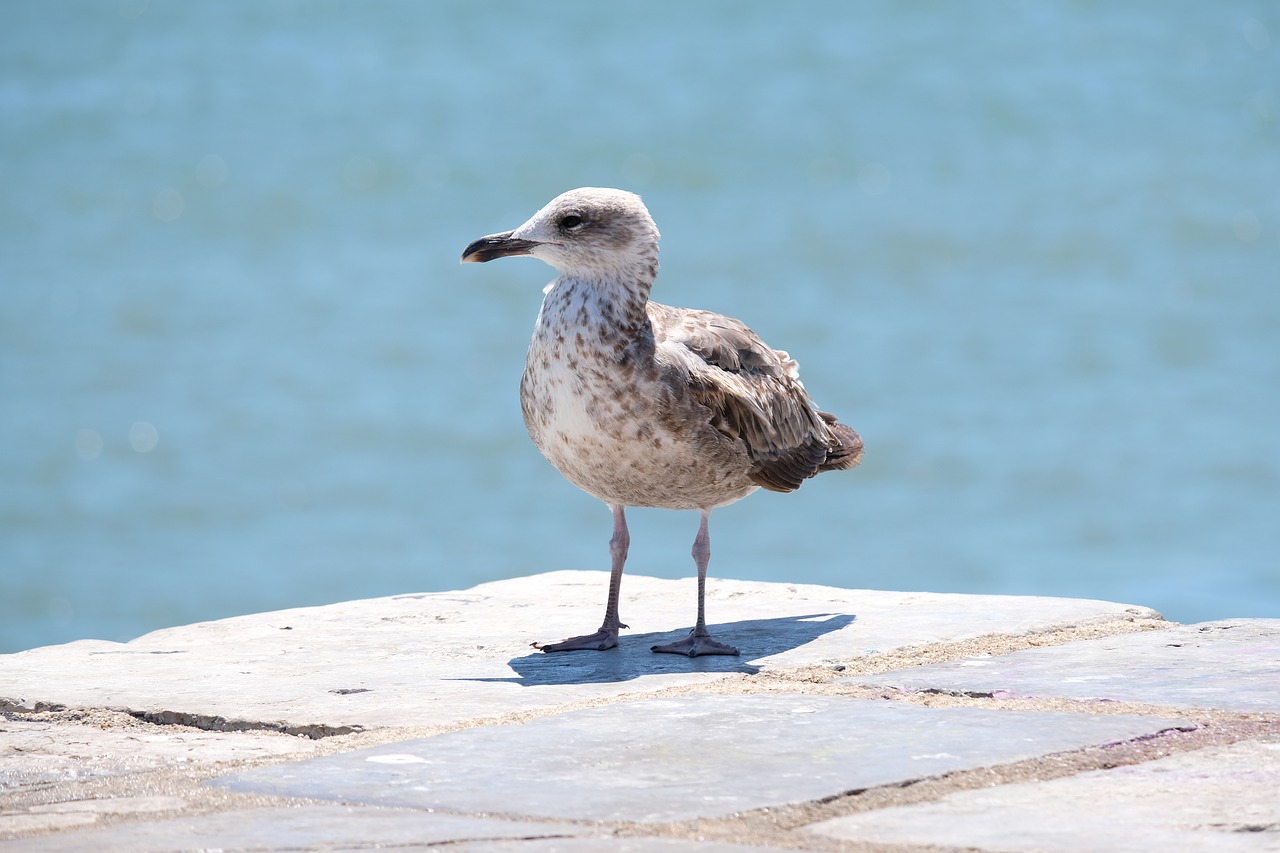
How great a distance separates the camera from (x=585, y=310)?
4434 millimetres

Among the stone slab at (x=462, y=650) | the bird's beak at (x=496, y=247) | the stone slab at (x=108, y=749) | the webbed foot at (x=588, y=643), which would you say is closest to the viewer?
the stone slab at (x=108, y=749)

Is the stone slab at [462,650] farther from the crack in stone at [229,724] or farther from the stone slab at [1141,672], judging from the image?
the stone slab at [1141,672]

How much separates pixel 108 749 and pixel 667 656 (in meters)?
1.51

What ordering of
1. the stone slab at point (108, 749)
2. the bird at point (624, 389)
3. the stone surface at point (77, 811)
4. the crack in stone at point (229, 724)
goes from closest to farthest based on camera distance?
the stone surface at point (77, 811) → the stone slab at point (108, 749) → the crack in stone at point (229, 724) → the bird at point (624, 389)

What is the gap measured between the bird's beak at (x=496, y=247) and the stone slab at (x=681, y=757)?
Answer: 5.66 feet

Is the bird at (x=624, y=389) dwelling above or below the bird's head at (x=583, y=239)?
below

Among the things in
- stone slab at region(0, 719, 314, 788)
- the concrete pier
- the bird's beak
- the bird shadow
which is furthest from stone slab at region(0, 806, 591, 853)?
the bird's beak

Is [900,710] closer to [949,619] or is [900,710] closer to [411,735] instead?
[411,735]

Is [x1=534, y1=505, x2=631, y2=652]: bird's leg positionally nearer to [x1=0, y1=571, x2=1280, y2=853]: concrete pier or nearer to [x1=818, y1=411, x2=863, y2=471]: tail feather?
[x1=0, y1=571, x2=1280, y2=853]: concrete pier

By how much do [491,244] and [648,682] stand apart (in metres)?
1.47

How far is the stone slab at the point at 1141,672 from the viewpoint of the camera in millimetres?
3123

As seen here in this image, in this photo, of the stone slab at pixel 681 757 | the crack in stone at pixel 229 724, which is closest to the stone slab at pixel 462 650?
the crack in stone at pixel 229 724

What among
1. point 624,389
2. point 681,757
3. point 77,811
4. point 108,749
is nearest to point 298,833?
point 77,811

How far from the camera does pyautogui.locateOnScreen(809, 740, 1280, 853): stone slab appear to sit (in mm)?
2123
